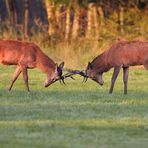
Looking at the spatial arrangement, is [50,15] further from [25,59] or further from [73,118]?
[73,118]

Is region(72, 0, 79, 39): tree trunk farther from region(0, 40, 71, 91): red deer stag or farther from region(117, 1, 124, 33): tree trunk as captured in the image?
region(0, 40, 71, 91): red deer stag

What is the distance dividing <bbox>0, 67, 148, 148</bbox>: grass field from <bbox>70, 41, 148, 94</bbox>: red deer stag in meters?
0.45

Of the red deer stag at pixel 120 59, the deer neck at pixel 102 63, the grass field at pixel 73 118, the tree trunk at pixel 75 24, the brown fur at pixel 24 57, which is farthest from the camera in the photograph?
the tree trunk at pixel 75 24

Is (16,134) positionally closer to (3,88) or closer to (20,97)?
(20,97)

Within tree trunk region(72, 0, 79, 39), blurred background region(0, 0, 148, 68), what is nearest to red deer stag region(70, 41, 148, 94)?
blurred background region(0, 0, 148, 68)

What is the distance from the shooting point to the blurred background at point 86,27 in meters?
32.5

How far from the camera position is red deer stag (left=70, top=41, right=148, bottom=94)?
19.4 metres

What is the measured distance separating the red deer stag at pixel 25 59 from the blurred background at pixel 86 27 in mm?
10483

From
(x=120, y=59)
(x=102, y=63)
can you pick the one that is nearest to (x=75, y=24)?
(x=102, y=63)

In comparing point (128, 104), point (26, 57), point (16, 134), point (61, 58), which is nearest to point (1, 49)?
point (26, 57)

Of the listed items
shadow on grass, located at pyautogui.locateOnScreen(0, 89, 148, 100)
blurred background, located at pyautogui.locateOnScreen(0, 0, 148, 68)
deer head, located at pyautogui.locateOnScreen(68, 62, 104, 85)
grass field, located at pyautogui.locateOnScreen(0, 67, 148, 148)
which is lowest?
grass field, located at pyautogui.locateOnScreen(0, 67, 148, 148)

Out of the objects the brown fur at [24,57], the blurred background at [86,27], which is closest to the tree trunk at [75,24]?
the blurred background at [86,27]

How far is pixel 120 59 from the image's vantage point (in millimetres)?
19609

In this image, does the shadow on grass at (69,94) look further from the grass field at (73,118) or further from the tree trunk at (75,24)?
the tree trunk at (75,24)
